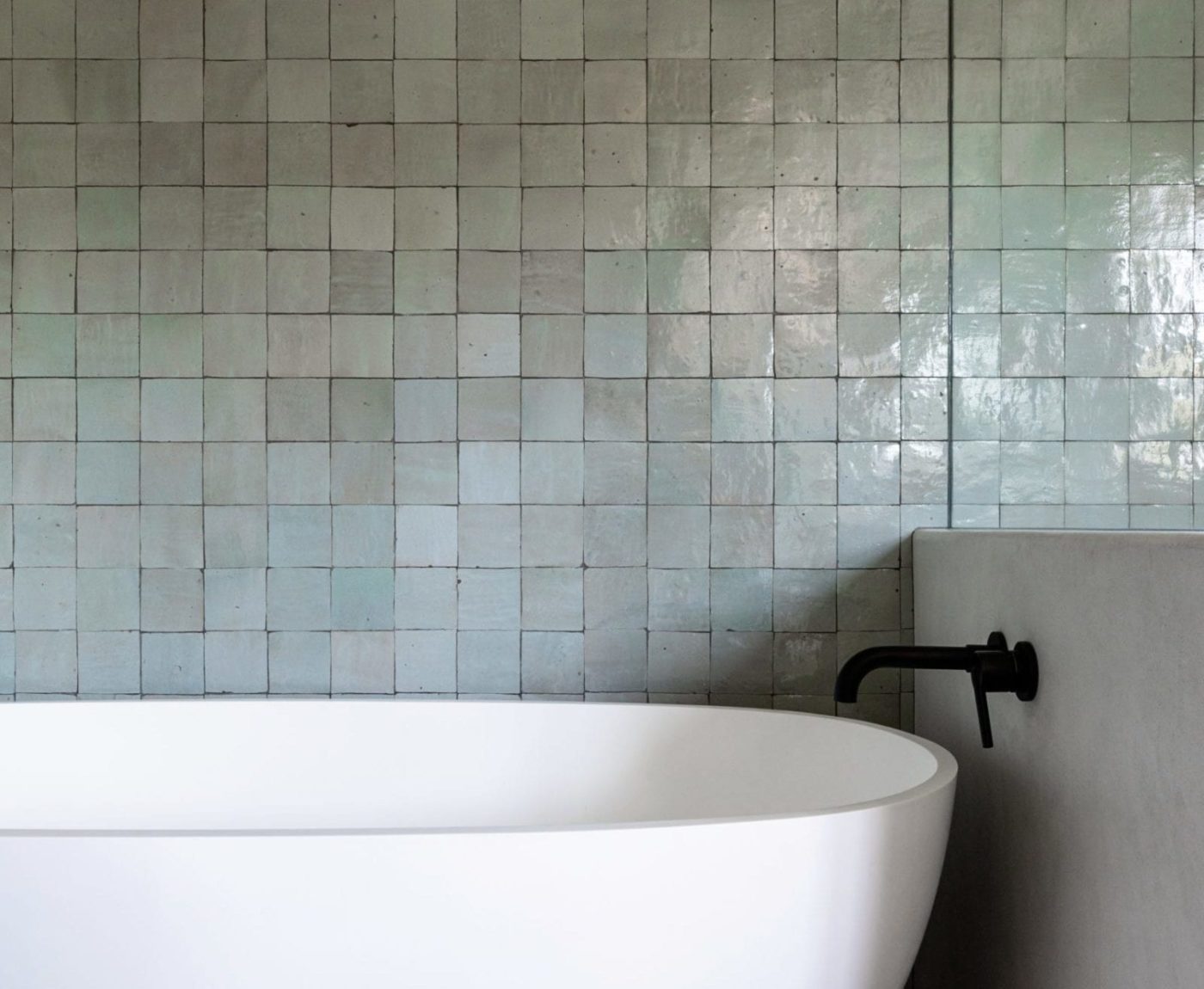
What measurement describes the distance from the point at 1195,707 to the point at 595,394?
1.25 meters

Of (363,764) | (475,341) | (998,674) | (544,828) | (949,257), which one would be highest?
(949,257)

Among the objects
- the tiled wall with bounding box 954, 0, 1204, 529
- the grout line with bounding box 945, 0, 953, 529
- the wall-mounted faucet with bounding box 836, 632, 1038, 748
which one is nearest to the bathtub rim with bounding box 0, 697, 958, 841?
the wall-mounted faucet with bounding box 836, 632, 1038, 748

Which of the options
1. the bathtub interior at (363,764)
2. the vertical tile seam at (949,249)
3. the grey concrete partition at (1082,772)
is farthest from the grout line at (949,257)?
the bathtub interior at (363,764)

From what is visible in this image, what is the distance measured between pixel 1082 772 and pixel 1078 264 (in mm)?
765

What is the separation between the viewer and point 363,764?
5.82 ft

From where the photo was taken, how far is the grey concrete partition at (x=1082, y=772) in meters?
0.88

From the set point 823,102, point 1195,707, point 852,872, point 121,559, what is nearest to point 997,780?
point 852,872

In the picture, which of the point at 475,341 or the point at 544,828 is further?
the point at 475,341

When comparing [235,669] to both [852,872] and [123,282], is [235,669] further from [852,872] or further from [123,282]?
[852,872]

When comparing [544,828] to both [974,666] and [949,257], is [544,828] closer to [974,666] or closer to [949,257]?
[974,666]

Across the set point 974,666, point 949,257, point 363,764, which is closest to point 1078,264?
point 949,257

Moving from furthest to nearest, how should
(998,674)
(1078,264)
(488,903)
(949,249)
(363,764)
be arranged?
(949,249), (363,764), (1078,264), (998,674), (488,903)

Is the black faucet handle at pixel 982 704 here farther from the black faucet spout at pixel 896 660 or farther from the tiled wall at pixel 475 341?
the tiled wall at pixel 475 341

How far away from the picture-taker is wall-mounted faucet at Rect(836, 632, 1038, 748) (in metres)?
1.25
